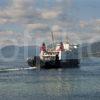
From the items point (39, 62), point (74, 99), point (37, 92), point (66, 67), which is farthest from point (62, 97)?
point (66, 67)

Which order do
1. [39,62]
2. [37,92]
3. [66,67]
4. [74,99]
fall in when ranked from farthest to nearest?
[66,67]
[39,62]
[37,92]
[74,99]

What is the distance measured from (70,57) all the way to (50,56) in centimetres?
1218

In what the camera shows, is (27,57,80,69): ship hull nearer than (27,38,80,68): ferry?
Yes

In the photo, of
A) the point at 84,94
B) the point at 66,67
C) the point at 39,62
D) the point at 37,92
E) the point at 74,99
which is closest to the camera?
the point at 74,99

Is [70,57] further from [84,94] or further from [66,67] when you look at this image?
[84,94]

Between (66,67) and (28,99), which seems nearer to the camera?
(28,99)

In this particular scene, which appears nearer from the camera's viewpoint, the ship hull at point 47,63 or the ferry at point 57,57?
the ship hull at point 47,63

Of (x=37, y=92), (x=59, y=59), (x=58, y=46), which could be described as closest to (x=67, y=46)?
(x=58, y=46)

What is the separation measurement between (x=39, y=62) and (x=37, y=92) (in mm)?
74730

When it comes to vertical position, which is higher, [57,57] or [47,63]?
[57,57]

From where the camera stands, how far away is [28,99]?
54625 mm

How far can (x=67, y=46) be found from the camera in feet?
538

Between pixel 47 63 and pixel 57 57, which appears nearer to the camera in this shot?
pixel 47 63

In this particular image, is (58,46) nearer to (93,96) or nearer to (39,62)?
(39,62)
